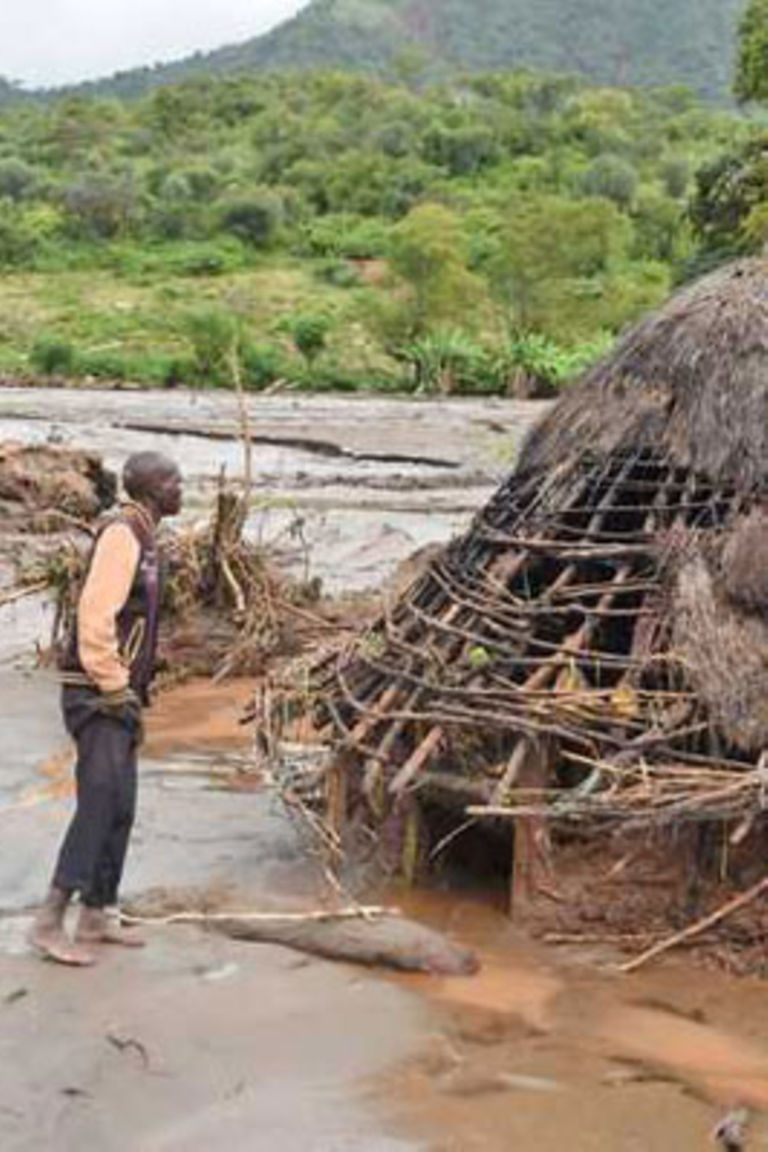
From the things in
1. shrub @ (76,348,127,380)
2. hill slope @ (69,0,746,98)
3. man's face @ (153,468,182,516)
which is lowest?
shrub @ (76,348,127,380)

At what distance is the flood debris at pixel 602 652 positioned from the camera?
7578 mm

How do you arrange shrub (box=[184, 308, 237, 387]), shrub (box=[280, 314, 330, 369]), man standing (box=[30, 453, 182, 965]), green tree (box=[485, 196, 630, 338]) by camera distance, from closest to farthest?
man standing (box=[30, 453, 182, 965]) → shrub (box=[184, 308, 237, 387]) → shrub (box=[280, 314, 330, 369]) → green tree (box=[485, 196, 630, 338])

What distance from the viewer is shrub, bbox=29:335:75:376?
5841 centimetres

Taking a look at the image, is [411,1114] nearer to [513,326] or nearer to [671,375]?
[671,375]

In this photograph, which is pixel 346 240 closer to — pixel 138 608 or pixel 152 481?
pixel 152 481

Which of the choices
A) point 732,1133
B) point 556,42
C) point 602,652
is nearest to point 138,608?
point 602,652

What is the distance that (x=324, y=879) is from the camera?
857 centimetres

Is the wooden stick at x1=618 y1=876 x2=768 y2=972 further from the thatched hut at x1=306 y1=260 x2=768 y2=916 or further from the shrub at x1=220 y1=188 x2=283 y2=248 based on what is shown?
the shrub at x1=220 y1=188 x2=283 y2=248

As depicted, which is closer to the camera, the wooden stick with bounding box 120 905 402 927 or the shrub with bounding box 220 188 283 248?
the wooden stick with bounding box 120 905 402 927

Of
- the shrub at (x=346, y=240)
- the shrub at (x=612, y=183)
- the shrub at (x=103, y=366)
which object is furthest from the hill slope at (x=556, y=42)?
the shrub at (x=103, y=366)

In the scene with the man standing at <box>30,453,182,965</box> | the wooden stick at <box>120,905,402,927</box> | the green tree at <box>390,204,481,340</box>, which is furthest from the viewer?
the green tree at <box>390,204,481,340</box>

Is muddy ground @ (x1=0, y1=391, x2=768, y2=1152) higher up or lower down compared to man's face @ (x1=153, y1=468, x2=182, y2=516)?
lower down


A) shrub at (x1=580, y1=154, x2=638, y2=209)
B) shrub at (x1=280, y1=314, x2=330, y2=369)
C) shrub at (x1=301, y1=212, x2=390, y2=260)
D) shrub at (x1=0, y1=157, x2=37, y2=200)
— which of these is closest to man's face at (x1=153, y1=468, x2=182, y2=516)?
shrub at (x1=280, y1=314, x2=330, y2=369)

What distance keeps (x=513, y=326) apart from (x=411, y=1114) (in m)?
57.9
